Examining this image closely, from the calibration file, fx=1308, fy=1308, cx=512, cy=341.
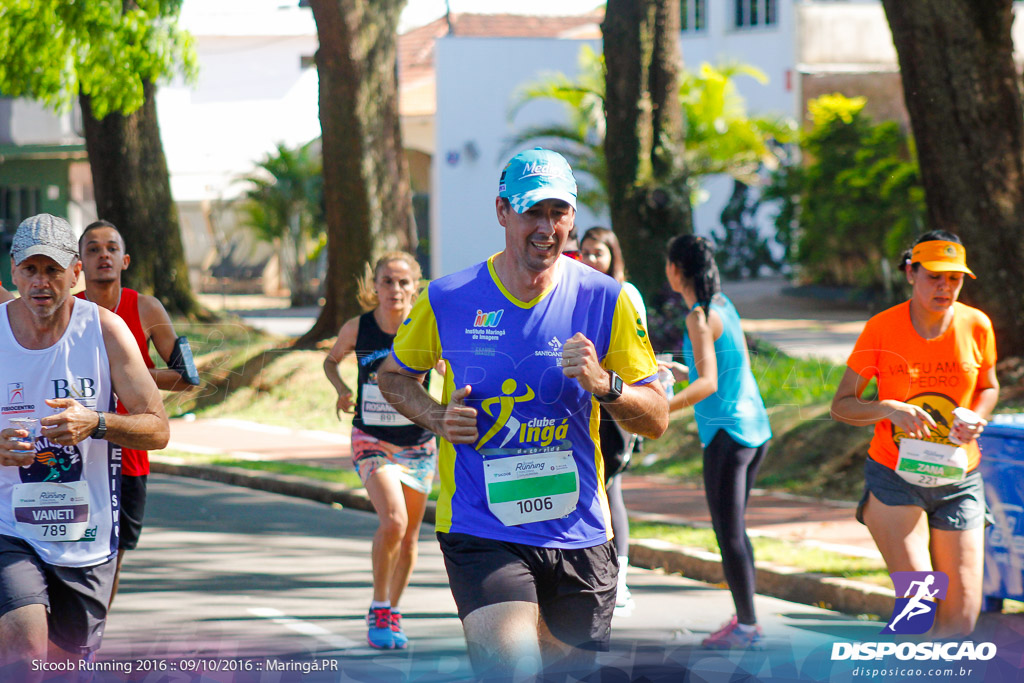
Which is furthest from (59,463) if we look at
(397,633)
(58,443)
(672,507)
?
(672,507)

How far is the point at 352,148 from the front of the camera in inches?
652

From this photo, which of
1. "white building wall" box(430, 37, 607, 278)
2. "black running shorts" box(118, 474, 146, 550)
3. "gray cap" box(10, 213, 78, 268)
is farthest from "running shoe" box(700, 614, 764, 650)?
"white building wall" box(430, 37, 607, 278)

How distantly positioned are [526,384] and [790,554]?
4.95 m

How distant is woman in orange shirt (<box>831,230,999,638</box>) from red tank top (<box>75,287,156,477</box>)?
312cm

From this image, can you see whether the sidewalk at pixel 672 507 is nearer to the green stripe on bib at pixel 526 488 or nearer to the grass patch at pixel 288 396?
the grass patch at pixel 288 396

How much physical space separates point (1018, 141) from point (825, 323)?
1395 centimetres

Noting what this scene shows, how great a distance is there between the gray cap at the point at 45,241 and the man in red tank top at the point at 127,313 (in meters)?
1.69

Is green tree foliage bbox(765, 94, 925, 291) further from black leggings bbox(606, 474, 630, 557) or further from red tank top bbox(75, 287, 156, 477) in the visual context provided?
red tank top bbox(75, 287, 156, 477)

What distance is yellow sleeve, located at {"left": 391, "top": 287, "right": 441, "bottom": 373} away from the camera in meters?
4.05

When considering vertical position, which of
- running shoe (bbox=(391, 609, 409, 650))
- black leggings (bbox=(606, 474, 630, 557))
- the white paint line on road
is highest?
black leggings (bbox=(606, 474, 630, 557))

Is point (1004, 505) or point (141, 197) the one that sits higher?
point (1004, 505)

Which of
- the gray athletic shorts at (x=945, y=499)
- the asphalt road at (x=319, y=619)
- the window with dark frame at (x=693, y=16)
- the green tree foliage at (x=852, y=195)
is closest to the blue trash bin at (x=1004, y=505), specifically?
the gray athletic shorts at (x=945, y=499)

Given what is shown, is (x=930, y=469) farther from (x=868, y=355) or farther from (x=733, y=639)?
(x=733, y=639)

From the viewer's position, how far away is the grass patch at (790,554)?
779 cm
